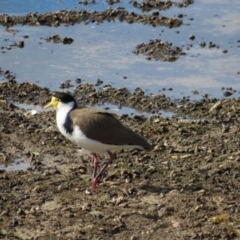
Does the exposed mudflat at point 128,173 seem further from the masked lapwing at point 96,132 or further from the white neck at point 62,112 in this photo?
the white neck at point 62,112

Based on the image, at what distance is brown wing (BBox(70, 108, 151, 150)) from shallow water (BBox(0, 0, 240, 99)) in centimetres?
336

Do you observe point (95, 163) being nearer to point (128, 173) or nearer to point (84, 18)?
point (128, 173)

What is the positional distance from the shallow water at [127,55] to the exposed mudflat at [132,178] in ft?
2.92

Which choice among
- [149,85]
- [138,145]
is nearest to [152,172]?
[138,145]

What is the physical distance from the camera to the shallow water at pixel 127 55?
1287 cm

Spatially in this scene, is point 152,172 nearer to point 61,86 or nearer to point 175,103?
point 175,103

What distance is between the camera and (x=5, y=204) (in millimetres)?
8344

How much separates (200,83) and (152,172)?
3880 millimetres

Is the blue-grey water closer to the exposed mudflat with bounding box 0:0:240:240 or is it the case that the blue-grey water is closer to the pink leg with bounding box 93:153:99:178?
the exposed mudflat with bounding box 0:0:240:240

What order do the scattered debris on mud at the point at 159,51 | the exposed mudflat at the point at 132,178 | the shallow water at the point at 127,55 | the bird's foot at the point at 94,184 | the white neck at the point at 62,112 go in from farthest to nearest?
the scattered debris on mud at the point at 159,51, the shallow water at the point at 127,55, the white neck at the point at 62,112, the bird's foot at the point at 94,184, the exposed mudflat at the point at 132,178

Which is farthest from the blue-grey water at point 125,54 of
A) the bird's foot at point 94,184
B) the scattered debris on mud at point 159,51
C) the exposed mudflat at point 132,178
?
the bird's foot at point 94,184

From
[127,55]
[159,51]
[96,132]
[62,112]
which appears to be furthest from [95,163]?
[159,51]

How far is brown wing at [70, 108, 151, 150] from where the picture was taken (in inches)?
347

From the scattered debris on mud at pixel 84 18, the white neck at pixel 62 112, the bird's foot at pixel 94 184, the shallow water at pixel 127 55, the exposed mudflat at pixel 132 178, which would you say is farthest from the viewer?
the scattered debris on mud at pixel 84 18
